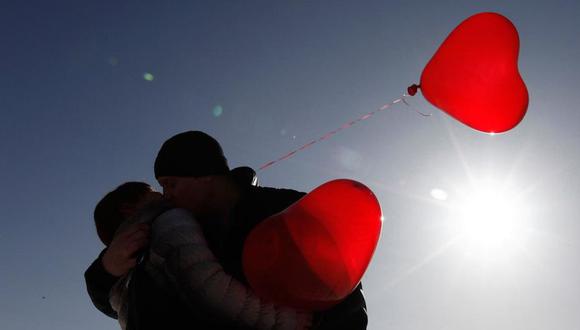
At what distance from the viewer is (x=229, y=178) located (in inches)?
92.1

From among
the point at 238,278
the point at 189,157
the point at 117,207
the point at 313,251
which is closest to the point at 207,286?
the point at 238,278

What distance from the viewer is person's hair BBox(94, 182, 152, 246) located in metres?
2.58

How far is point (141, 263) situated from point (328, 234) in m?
0.72

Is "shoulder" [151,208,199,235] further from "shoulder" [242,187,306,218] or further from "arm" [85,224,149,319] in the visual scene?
"shoulder" [242,187,306,218]

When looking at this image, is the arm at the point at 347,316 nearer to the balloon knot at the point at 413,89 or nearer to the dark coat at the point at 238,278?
the dark coat at the point at 238,278

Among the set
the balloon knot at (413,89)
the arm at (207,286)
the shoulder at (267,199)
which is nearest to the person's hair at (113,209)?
the shoulder at (267,199)

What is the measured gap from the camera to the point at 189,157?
223cm

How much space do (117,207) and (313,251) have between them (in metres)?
1.22

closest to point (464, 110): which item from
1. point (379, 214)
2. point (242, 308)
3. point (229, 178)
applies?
point (379, 214)

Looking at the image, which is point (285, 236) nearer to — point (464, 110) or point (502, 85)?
point (464, 110)

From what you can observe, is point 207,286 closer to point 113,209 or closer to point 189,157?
point 189,157

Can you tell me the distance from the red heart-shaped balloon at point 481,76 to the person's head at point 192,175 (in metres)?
1.53

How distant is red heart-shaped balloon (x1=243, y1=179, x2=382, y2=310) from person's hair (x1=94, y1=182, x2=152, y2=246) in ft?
3.17

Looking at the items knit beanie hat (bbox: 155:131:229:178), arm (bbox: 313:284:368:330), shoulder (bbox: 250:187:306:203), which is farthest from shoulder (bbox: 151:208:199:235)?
arm (bbox: 313:284:368:330)
